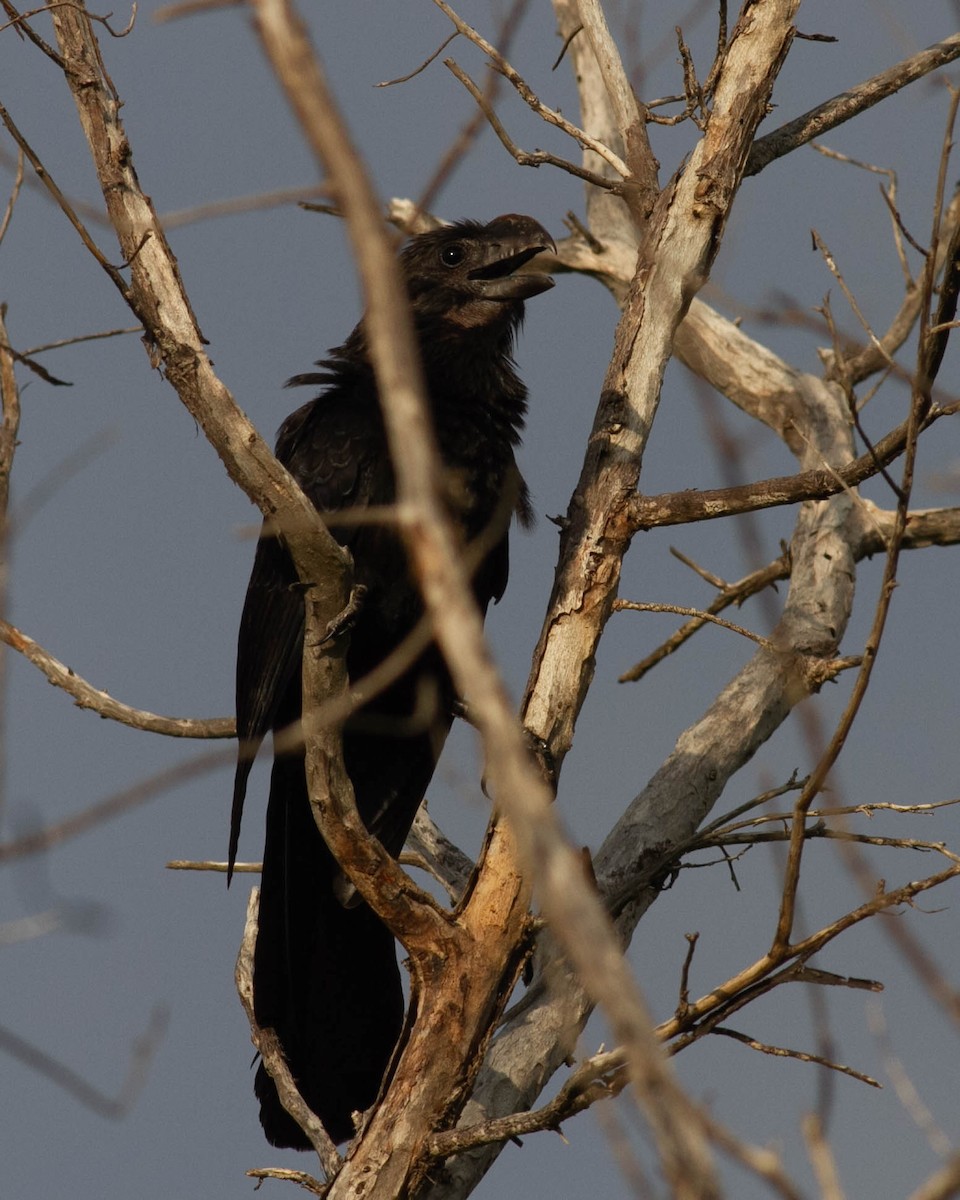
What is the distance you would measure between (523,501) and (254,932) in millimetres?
1654

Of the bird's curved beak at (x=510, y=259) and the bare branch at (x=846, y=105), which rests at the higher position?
the bird's curved beak at (x=510, y=259)

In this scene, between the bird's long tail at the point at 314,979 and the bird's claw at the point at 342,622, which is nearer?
the bird's claw at the point at 342,622

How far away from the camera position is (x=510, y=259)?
4820mm

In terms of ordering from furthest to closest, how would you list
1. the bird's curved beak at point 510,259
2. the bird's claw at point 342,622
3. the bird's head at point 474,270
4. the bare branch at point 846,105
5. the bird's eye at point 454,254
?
the bird's eye at point 454,254, the bird's head at point 474,270, the bird's curved beak at point 510,259, the bare branch at point 846,105, the bird's claw at point 342,622

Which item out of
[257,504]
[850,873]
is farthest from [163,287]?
Result: [850,873]

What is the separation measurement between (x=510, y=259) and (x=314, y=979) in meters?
2.49

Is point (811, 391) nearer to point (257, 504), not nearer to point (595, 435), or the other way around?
point (595, 435)

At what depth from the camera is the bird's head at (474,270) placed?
4730mm

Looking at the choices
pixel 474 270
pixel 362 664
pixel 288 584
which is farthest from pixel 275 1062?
pixel 474 270

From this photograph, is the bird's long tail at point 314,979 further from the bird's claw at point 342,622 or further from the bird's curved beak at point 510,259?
the bird's curved beak at point 510,259

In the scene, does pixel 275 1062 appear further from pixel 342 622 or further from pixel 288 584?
pixel 342 622

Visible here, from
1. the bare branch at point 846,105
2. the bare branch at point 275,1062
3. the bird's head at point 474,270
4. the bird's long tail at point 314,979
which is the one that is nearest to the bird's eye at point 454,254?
the bird's head at point 474,270

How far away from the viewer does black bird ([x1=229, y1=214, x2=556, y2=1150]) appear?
4141mm

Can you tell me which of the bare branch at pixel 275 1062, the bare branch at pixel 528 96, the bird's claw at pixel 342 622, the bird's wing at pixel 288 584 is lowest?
the bare branch at pixel 275 1062
